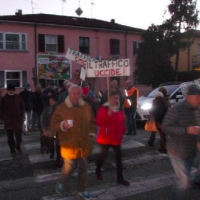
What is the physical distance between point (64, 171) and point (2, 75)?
2242 centimetres

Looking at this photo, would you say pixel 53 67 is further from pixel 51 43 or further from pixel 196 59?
pixel 196 59

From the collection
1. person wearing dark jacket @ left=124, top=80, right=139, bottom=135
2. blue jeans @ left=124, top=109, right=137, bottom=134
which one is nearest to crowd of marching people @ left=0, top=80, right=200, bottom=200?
person wearing dark jacket @ left=124, top=80, right=139, bottom=135

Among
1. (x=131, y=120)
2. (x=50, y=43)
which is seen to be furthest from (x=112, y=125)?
(x=50, y=43)

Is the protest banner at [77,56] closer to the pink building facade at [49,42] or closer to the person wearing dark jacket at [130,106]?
the person wearing dark jacket at [130,106]

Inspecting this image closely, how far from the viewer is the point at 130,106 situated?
972cm

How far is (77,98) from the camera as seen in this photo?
4.53m

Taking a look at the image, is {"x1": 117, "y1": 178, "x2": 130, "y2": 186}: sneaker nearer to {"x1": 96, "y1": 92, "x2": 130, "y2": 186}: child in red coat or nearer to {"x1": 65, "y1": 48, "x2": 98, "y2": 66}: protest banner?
{"x1": 96, "y1": 92, "x2": 130, "y2": 186}: child in red coat

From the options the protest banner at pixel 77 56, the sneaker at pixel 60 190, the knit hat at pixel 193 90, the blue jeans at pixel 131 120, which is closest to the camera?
the knit hat at pixel 193 90

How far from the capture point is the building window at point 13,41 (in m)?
25.5

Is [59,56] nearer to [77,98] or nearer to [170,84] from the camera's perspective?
[170,84]

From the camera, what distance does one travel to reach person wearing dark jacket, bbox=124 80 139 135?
9.72 m

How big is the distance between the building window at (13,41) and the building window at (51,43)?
1369 millimetres

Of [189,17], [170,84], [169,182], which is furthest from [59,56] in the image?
[169,182]

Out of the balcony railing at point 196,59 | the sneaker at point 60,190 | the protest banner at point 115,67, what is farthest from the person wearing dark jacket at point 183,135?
the balcony railing at point 196,59
